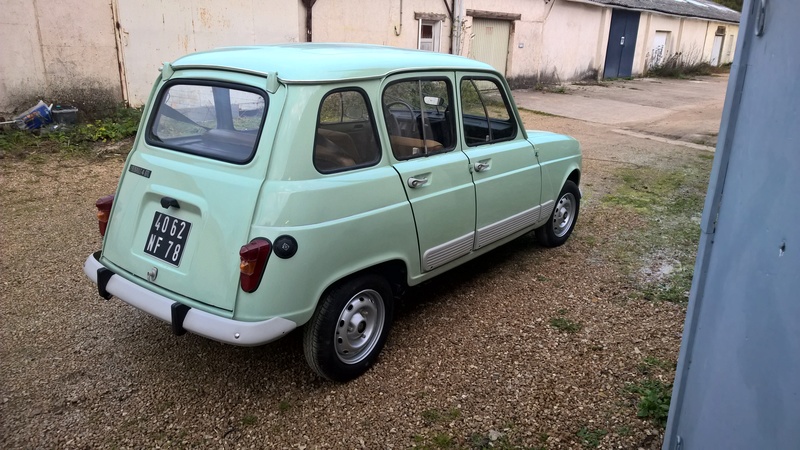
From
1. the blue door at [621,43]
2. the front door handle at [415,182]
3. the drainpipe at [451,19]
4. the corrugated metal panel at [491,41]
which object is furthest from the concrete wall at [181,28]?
the blue door at [621,43]

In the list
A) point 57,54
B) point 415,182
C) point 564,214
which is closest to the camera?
point 415,182

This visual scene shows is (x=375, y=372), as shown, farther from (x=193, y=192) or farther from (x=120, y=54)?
(x=120, y=54)

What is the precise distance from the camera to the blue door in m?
21.5

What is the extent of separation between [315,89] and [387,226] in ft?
2.84

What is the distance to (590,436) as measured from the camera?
2.93m

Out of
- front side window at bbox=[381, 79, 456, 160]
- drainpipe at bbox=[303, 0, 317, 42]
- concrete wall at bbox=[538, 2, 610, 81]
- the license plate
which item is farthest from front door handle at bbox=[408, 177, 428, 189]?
concrete wall at bbox=[538, 2, 610, 81]

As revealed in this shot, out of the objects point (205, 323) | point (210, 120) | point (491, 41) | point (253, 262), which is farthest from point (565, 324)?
point (491, 41)

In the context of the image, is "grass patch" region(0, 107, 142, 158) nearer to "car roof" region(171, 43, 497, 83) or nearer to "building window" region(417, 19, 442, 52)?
"car roof" region(171, 43, 497, 83)

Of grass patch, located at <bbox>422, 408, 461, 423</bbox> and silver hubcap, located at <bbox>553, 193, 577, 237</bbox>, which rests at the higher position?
silver hubcap, located at <bbox>553, 193, 577, 237</bbox>

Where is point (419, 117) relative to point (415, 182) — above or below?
above

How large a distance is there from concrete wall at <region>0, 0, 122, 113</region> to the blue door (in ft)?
58.6

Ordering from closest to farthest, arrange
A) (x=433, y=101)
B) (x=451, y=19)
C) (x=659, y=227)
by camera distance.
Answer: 1. (x=433, y=101)
2. (x=659, y=227)
3. (x=451, y=19)

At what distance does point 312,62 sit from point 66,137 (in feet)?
23.0

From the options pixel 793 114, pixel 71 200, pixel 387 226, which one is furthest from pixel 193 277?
pixel 71 200
